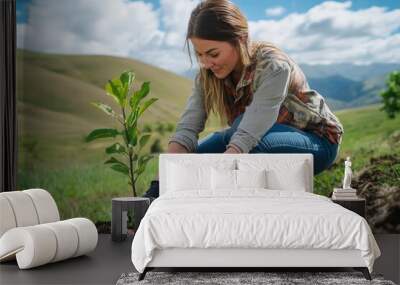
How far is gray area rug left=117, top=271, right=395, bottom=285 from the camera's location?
5090 millimetres

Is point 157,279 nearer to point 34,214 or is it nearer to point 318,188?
point 34,214

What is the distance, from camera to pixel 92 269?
568cm

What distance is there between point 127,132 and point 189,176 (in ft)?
4.07

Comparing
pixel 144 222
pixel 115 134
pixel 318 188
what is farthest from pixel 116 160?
pixel 144 222

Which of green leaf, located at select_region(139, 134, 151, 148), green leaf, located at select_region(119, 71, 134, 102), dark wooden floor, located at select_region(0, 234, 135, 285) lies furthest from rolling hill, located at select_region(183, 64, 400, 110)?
dark wooden floor, located at select_region(0, 234, 135, 285)

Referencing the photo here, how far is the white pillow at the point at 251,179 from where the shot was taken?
6.69 meters

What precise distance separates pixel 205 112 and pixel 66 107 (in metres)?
1.61

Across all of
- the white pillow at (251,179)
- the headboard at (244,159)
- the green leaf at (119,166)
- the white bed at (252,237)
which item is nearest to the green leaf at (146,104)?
the green leaf at (119,166)

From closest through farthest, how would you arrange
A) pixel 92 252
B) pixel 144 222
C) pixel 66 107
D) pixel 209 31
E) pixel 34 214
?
1. pixel 144 222
2. pixel 34 214
3. pixel 92 252
4. pixel 209 31
5. pixel 66 107

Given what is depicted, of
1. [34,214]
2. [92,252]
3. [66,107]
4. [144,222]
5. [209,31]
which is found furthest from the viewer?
[66,107]

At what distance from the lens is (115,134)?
7.82 metres

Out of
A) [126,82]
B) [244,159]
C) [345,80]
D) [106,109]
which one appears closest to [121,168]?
[106,109]

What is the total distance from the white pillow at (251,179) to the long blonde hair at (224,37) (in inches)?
43.4

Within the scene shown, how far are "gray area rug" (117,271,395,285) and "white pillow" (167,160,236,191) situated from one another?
1.51m
